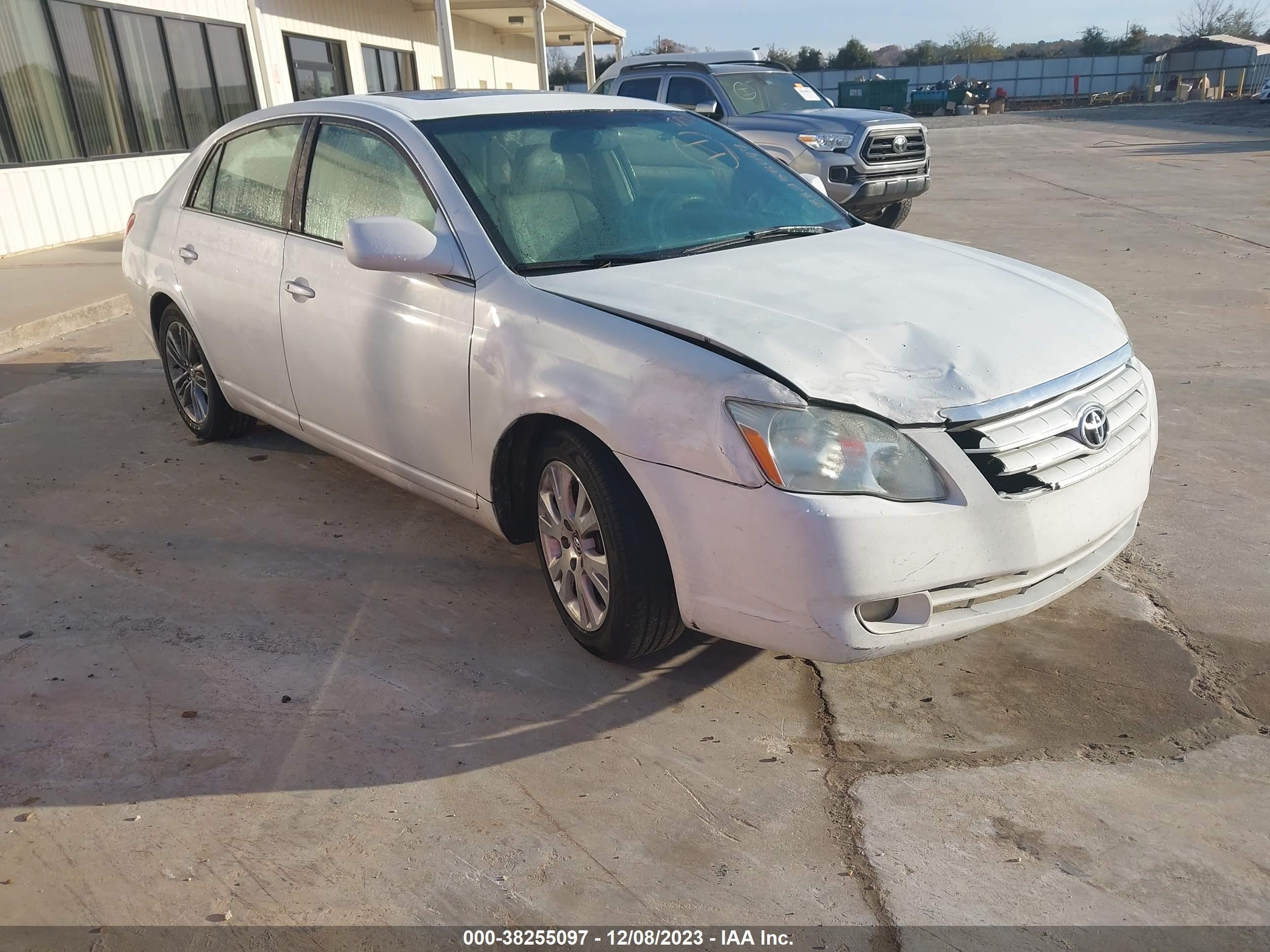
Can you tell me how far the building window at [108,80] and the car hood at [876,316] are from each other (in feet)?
34.1

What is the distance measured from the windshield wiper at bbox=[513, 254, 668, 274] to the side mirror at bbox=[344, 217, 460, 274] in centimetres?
25

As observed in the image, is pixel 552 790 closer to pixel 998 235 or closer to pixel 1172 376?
pixel 1172 376

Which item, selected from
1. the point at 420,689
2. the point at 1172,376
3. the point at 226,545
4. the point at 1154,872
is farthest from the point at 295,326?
the point at 1172,376

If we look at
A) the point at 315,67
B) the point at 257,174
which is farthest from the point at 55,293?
the point at 315,67

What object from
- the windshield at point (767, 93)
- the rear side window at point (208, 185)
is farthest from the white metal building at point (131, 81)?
the rear side window at point (208, 185)

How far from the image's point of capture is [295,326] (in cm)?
409

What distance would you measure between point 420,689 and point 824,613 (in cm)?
129

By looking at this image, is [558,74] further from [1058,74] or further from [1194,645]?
[1194,645]

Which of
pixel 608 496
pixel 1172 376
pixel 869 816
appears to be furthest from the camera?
pixel 1172 376

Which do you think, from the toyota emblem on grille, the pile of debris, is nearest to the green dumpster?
the pile of debris

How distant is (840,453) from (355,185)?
93.1 inches

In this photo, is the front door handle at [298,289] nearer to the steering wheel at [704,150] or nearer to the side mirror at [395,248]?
the side mirror at [395,248]

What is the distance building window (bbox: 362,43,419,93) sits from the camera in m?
19.6

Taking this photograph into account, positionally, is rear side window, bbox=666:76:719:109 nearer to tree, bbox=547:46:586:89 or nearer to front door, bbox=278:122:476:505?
front door, bbox=278:122:476:505
